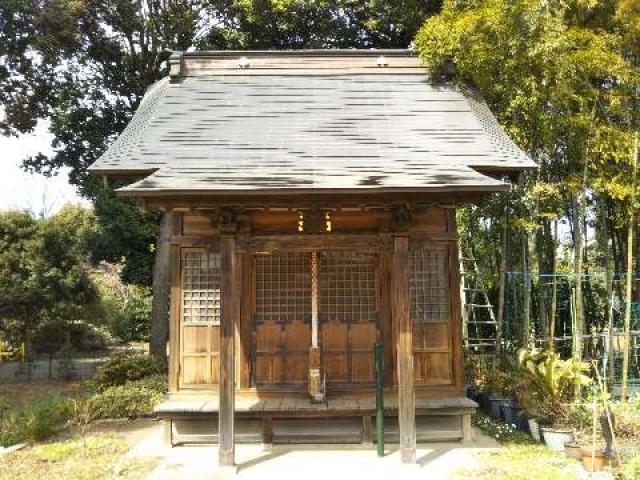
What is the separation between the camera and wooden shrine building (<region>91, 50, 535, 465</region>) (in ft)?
18.4

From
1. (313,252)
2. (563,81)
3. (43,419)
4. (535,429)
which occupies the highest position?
(563,81)

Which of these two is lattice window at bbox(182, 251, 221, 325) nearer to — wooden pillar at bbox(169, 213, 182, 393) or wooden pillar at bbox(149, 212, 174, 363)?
wooden pillar at bbox(169, 213, 182, 393)

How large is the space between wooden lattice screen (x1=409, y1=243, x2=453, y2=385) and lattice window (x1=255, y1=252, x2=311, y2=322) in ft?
4.69

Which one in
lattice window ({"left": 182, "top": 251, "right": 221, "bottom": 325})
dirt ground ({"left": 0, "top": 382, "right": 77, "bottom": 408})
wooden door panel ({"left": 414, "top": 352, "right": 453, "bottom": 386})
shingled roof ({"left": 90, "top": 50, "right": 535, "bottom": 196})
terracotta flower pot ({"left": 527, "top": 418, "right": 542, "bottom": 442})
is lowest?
dirt ground ({"left": 0, "top": 382, "right": 77, "bottom": 408})

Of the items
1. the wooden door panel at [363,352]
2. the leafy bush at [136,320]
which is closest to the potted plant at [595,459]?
the wooden door panel at [363,352]

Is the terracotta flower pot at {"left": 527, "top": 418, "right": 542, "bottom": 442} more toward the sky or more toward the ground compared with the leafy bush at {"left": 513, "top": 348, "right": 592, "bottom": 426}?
more toward the ground

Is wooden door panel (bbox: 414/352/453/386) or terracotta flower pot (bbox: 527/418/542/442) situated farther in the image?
wooden door panel (bbox: 414/352/453/386)

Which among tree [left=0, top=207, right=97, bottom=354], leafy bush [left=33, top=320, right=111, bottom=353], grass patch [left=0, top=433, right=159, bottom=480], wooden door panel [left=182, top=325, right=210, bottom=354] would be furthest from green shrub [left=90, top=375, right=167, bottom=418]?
leafy bush [left=33, top=320, right=111, bottom=353]

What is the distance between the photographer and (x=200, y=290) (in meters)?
7.02

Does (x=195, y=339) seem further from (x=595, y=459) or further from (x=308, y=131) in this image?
(x=595, y=459)

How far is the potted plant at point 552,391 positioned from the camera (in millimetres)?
6062

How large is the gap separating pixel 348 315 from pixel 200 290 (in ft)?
6.63

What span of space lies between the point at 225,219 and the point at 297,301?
192cm

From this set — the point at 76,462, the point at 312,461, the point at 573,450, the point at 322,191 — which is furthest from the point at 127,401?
the point at 573,450
